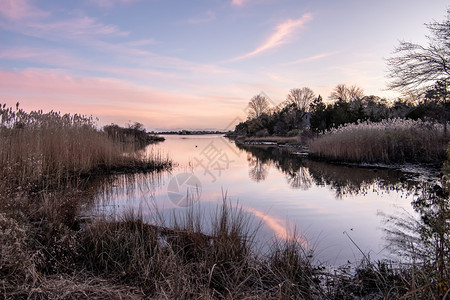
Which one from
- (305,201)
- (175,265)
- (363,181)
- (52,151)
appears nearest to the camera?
(175,265)

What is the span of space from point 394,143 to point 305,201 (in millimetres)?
8551

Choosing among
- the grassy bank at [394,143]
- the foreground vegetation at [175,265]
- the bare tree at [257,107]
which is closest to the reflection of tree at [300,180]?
the grassy bank at [394,143]

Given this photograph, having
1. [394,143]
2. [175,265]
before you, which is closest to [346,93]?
[394,143]

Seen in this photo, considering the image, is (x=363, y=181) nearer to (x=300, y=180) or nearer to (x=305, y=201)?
(x=300, y=180)

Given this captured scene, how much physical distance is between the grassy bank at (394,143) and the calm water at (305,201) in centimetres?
230

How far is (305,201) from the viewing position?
266 inches

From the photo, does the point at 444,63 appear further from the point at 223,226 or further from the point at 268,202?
the point at 223,226

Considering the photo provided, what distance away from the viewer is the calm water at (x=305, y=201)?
4.23 meters

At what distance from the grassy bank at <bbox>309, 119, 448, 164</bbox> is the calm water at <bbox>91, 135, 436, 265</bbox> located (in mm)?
2304

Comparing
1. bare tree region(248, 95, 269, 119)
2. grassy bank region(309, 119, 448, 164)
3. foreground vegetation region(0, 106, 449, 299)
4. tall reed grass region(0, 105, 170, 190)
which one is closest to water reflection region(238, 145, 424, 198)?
grassy bank region(309, 119, 448, 164)

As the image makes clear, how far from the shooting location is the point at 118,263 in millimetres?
2883

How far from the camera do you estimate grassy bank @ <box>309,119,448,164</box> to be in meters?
12.2

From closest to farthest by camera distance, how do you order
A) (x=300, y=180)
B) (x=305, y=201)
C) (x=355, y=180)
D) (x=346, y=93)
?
1. (x=305, y=201)
2. (x=355, y=180)
3. (x=300, y=180)
4. (x=346, y=93)

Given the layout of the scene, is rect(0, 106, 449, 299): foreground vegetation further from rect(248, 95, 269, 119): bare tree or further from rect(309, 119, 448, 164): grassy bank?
rect(248, 95, 269, 119): bare tree
